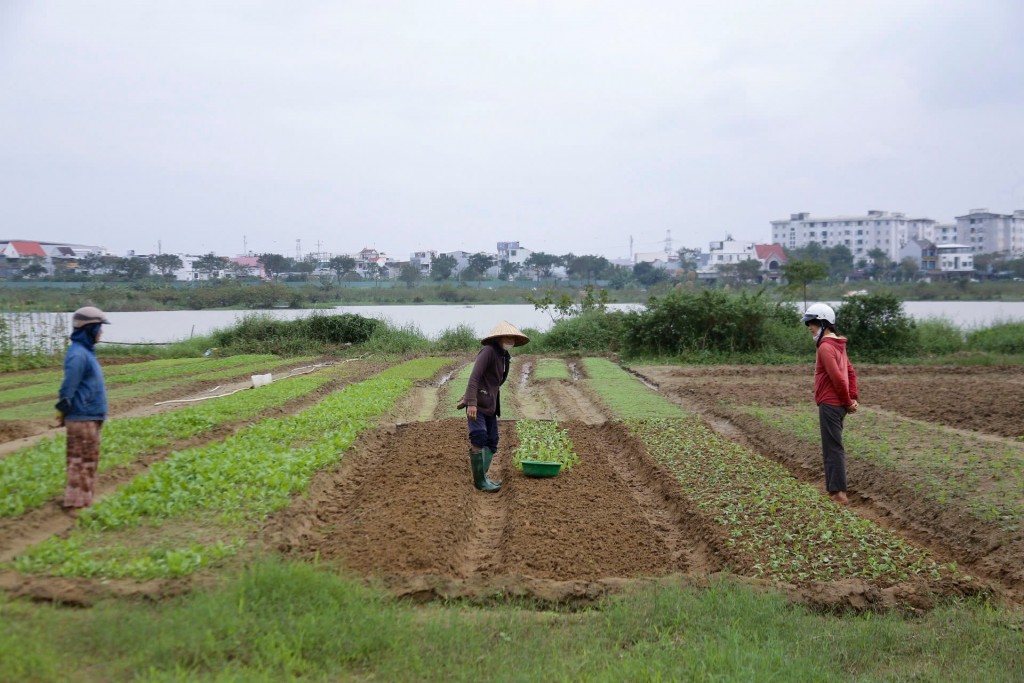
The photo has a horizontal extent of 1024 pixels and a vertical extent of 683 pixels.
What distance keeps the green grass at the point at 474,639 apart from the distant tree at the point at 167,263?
86507 mm

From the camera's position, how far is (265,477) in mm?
9766

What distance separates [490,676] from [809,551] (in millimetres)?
3941

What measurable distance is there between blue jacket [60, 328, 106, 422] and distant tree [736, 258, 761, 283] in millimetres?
70254

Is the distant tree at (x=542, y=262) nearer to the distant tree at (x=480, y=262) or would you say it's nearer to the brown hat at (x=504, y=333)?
the distant tree at (x=480, y=262)

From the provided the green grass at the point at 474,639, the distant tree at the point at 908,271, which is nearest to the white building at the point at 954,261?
the distant tree at the point at 908,271

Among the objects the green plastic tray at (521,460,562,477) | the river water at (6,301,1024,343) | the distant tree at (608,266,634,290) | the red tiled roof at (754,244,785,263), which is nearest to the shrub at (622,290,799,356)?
the river water at (6,301,1024,343)

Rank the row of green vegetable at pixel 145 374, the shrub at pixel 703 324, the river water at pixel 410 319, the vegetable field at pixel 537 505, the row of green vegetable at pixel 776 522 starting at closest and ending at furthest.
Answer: the vegetable field at pixel 537 505, the row of green vegetable at pixel 776 522, the row of green vegetable at pixel 145 374, the shrub at pixel 703 324, the river water at pixel 410 319

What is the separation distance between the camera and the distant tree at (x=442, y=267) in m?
88.9

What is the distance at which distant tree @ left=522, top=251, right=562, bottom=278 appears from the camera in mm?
91500

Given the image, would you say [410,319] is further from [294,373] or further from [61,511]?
[61,511]

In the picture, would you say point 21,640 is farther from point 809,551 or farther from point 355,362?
point 355,362

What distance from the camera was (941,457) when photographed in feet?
38.3

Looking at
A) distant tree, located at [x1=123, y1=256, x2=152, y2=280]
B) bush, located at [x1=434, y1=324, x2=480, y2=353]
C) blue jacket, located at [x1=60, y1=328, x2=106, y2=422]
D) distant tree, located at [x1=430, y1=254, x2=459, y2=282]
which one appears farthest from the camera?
distant tree, located at [x1=430, y1=254, x2=459, y2=282]

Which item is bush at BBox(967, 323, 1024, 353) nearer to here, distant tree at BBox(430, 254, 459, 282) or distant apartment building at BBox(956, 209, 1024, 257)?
distant tree at BBox(430, 254, 459, 282)
